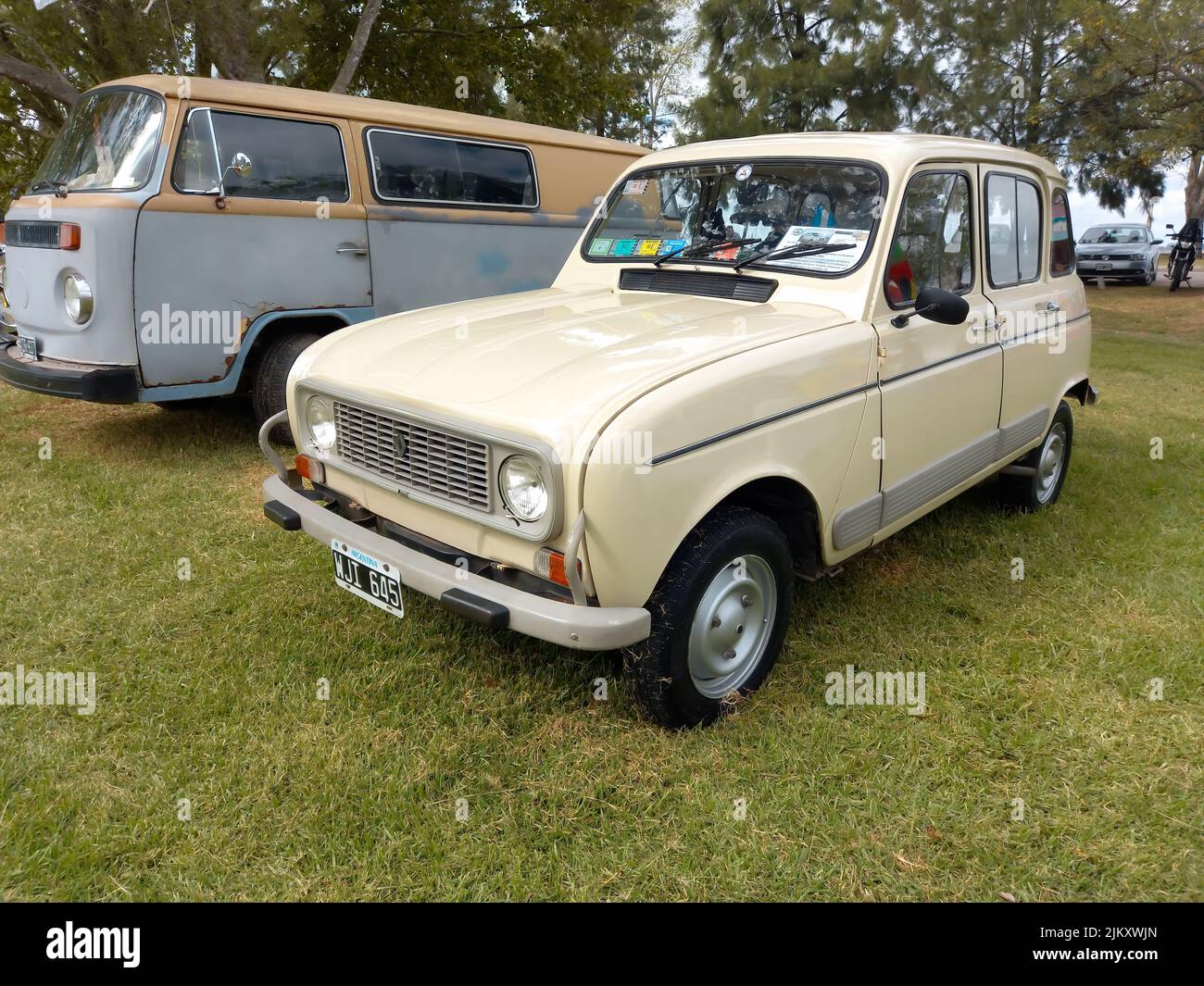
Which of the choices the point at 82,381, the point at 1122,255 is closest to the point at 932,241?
the point at 82,381

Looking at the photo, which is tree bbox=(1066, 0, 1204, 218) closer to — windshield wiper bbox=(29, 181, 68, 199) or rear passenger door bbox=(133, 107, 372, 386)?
rear passenger door bbox=(133, 107, 372, 386)

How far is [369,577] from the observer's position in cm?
292

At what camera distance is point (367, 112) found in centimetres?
609

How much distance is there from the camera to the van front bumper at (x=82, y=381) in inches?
199

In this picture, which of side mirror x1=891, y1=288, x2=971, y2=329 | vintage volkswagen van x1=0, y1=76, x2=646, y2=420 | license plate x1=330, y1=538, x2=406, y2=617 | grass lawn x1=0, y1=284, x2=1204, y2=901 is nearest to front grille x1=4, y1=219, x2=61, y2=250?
vintage volkswagen van x1=0, y1=76, x2=646, y2=420

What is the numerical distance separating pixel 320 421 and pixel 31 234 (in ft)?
11.8

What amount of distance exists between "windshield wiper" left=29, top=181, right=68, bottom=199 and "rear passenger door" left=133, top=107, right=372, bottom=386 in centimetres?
69

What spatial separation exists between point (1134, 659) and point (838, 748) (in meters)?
1.47

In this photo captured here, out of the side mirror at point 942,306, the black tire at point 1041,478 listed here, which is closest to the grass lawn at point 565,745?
the black tire at point 1041,478

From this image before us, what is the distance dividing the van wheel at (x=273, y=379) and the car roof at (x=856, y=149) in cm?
289

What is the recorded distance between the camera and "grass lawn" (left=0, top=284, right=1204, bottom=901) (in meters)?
Answer: 2.40

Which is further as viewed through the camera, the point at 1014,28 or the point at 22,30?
the point at 1014,28

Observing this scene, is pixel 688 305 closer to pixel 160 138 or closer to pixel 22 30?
pixel 160 138

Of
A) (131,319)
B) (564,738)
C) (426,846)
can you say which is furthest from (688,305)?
(131,319)
